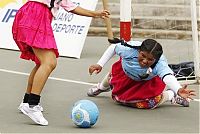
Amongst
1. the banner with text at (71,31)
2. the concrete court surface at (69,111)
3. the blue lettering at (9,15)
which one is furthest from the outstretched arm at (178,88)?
the blue lettering at (9,15)

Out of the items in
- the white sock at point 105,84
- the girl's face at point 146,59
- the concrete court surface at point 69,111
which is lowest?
the concrete court surface at point 69,111

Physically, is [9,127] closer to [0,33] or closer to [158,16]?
[0,33]

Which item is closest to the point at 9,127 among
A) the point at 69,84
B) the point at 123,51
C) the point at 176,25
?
the point at 123,51

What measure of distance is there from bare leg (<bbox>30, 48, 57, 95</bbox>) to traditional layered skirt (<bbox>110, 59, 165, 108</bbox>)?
1.13 metres

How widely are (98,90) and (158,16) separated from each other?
746 cm

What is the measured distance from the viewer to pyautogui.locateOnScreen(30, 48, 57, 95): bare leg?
19.4ft

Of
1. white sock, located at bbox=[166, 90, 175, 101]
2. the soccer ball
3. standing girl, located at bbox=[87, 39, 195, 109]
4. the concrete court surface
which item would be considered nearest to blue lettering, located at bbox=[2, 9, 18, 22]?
the concrete court surface

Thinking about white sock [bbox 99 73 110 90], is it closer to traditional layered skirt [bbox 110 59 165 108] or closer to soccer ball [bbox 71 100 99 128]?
traditional layered skirt [bbox 110 59 165 108]

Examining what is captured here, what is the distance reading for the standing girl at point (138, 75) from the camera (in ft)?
20.5

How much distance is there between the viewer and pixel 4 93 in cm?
749

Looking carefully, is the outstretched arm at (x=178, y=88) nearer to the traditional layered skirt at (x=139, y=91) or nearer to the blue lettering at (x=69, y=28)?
the traditional layered skirt at (x=139, y=91)

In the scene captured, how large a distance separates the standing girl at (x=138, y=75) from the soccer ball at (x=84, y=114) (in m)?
0.77

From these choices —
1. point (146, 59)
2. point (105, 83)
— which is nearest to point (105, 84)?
point (105, 83)

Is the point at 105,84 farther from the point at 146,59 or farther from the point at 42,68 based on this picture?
the point at 42,68
